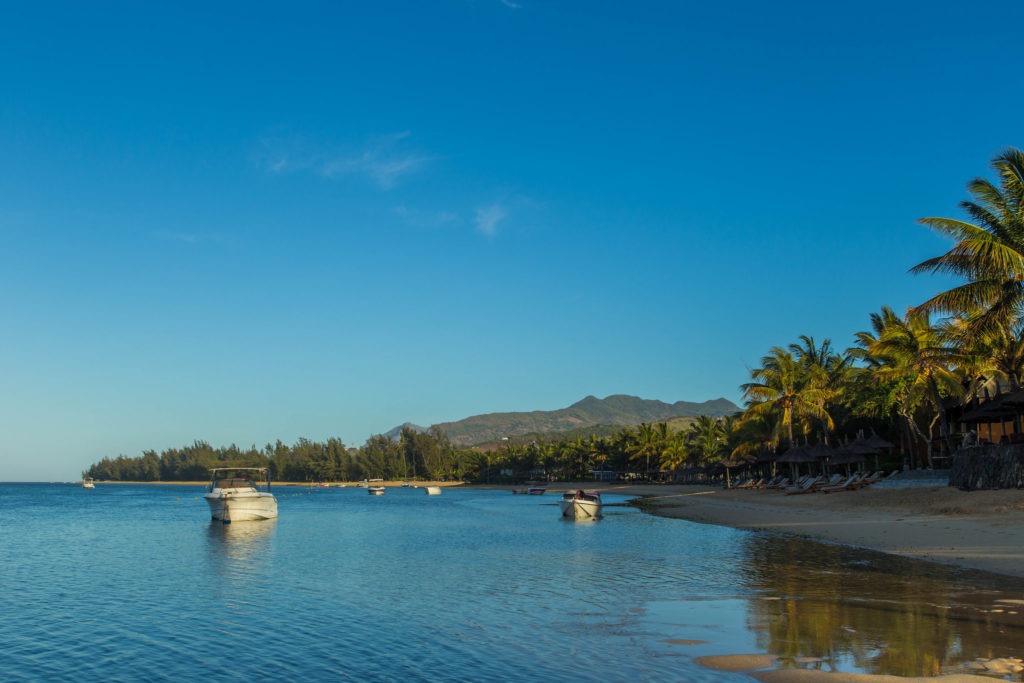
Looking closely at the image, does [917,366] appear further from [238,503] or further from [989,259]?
[238,503]

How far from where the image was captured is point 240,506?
165 feet

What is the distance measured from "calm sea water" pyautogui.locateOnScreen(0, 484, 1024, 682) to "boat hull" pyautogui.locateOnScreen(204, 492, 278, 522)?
16837 mm

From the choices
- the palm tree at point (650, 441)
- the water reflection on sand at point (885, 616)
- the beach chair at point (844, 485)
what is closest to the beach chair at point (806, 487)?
the beach chair at point (844, 485)

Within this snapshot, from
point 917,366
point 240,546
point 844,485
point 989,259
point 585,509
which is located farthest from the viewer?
point 585,509

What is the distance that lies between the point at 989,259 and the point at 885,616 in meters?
16.8

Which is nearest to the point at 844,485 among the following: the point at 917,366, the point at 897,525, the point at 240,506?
the point at 917,366

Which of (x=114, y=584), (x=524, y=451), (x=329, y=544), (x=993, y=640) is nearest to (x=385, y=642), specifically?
(x=993, y=640)

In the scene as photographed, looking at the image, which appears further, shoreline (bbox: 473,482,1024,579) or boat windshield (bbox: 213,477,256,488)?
boat windshield (bbox: 213,477,256,488)

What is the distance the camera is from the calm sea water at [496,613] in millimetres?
12578

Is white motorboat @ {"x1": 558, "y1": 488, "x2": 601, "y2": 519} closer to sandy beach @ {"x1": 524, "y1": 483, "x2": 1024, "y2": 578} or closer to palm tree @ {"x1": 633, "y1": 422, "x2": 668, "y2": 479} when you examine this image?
sandy beach @ {"x1": 524, "y1": 483, "x2": 1024, "y2": 578}

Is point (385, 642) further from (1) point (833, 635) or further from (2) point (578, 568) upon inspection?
(2) point (578, 568)

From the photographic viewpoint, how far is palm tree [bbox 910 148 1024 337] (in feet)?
87.7

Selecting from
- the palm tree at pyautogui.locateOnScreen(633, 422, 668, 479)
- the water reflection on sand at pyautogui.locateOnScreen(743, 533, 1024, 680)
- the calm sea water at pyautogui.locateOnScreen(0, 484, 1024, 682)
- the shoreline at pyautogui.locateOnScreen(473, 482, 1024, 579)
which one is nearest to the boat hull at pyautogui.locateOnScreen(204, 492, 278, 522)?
the calm sea water at pyautogui.locateOnScreen(0, 484, 1024, 682)

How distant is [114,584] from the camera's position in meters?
24.3
